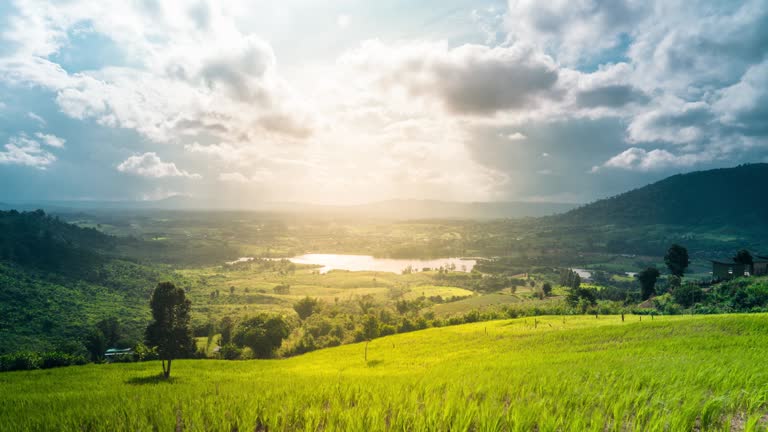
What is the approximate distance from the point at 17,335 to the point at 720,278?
762ft

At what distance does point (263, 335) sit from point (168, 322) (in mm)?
58214

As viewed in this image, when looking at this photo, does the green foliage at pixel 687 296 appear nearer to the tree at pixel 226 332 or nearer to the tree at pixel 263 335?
the tree at pixel 263 335

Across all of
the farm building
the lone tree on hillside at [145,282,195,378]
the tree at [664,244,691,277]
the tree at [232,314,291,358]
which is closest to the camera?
the lone tree on hillside at [145,282,195,378]

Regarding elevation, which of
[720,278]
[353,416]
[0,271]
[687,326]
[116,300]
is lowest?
[116,300]

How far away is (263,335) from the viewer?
8400cm

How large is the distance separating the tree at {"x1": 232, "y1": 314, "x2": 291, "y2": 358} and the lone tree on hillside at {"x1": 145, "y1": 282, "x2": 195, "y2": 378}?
5697 cm

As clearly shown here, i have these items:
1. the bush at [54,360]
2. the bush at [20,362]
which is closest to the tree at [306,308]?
the bush at [54,360]

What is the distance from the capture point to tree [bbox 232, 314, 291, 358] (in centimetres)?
8381

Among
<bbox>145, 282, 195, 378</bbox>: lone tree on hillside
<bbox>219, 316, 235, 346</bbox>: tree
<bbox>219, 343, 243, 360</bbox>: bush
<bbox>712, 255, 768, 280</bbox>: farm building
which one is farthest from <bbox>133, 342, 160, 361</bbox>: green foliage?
<bbox>712, 255, 768, 280</bbox>: farm building

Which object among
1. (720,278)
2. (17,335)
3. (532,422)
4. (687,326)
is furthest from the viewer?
(17,335)

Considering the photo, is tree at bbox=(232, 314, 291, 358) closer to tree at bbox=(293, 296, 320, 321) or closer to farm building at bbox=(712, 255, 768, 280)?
tree at bbox=(293, 296, 320, 321)

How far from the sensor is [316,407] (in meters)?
9.03

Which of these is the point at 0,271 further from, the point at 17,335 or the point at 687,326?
the point at 687,326

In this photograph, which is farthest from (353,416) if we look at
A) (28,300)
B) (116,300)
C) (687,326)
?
(116,300)
